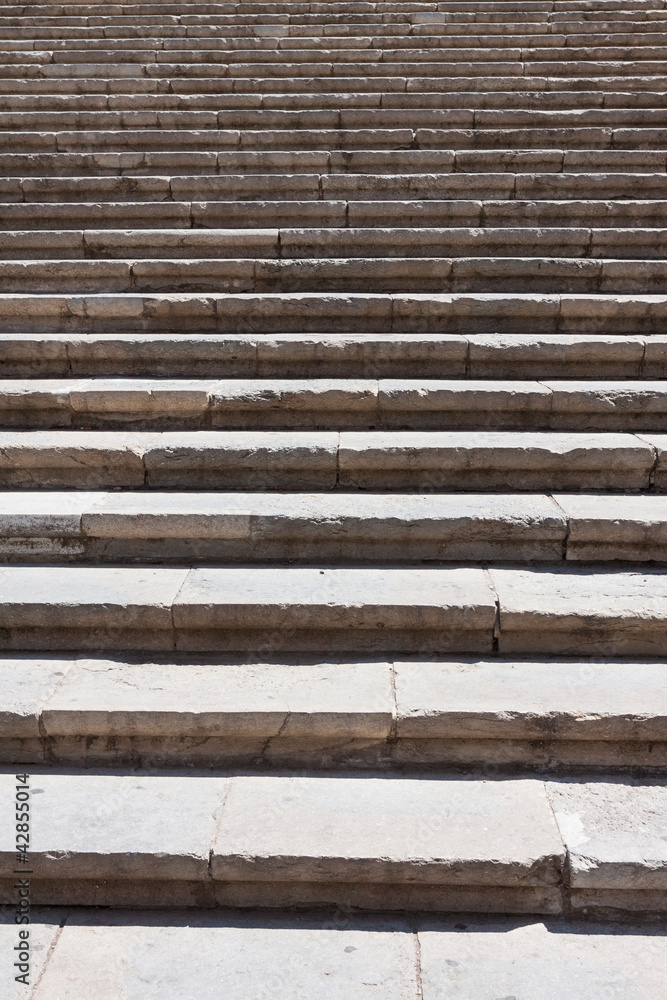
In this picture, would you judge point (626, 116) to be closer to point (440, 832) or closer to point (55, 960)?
point (440, 832)

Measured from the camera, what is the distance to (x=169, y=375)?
14.0 ft

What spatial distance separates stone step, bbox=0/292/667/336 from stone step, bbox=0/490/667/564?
154 cm

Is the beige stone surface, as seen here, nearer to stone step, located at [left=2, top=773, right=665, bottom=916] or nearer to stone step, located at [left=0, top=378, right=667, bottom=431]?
stone step, located at [left=2, top=773, right=665, bottom=916]

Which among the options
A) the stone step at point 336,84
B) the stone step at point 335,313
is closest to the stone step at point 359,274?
the stone step at point 335,313

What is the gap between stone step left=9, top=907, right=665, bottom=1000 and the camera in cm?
206

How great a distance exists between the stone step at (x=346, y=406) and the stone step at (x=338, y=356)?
0.78 ft

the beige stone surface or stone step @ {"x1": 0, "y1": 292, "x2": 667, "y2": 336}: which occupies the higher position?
stone step @ {"x1": 0, "y1": 292, "x2": 667, "y2": 336}

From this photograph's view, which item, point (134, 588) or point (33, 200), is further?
point (33, 200)

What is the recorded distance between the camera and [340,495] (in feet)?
11.5

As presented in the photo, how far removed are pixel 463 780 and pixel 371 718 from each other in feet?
1.28

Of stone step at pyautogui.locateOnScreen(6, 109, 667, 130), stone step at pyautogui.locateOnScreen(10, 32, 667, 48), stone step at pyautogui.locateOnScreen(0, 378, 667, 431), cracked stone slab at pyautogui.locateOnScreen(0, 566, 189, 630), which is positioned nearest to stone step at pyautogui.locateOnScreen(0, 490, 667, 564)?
cracked stone slab at pyautogui.locateOnScreen(0, 566, 189, 630)

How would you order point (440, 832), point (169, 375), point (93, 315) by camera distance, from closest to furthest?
1. point (440, 832)
2. point (169, 375)
3. point (93, 315)

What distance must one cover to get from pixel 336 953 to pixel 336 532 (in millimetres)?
1603

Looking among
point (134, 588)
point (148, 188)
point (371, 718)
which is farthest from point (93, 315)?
point (371, 718)
